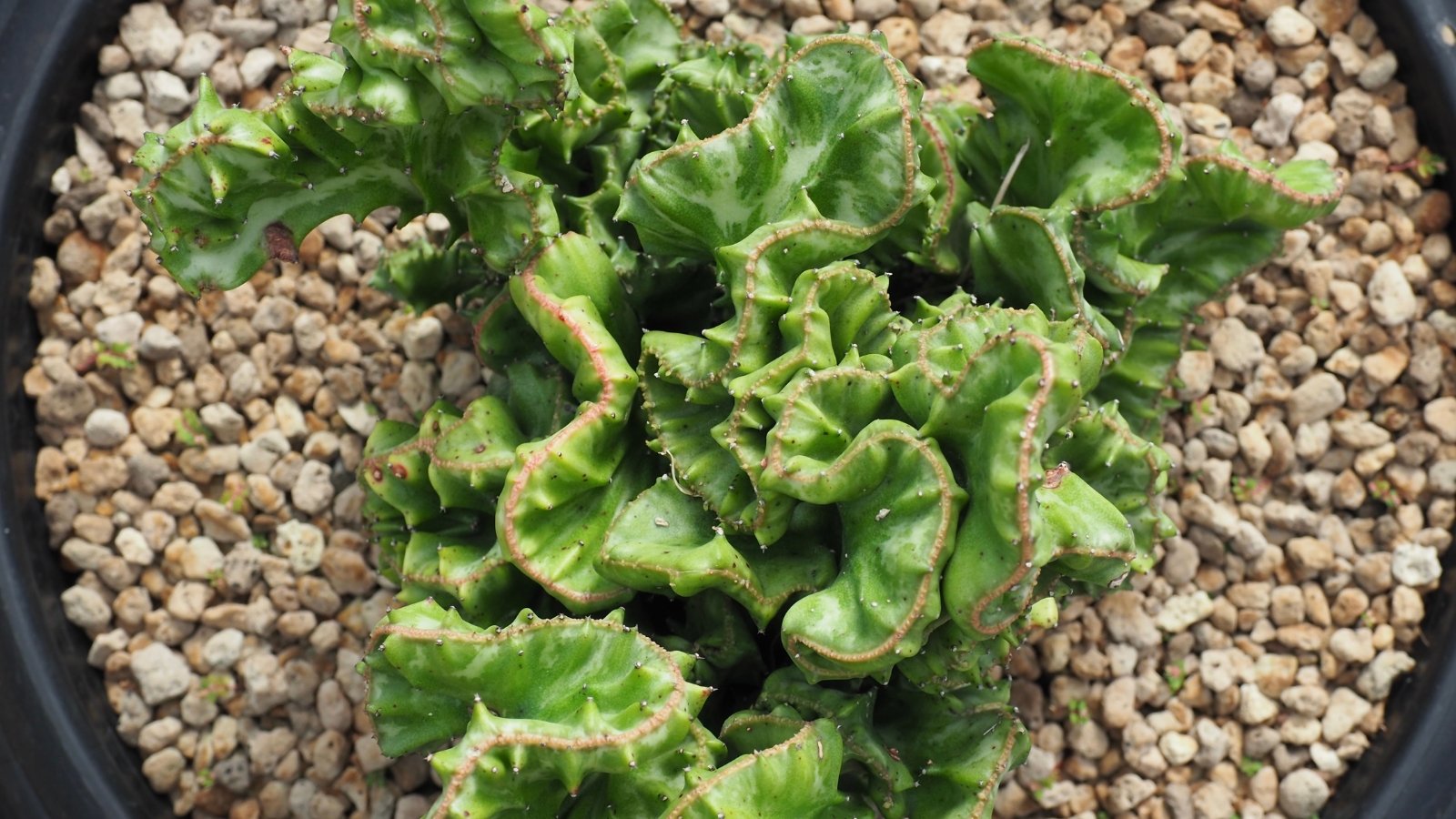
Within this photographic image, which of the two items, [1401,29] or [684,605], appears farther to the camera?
[1401,29]

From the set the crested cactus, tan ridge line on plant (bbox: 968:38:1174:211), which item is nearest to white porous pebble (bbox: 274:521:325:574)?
the crested cactus

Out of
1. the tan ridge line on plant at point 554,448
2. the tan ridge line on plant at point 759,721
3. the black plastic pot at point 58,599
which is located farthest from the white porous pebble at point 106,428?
the tan ridge line on plant at point 759,721

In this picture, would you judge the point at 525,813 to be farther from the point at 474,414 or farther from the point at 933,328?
the point at 933,328

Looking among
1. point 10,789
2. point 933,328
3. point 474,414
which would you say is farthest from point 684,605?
point 10,789

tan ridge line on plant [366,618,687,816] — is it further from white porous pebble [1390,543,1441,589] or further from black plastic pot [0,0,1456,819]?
white porous pebble [1390,543,1441,589]

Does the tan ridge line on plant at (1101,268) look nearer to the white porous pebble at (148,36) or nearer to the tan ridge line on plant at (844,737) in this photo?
the tan ridge line on plant at (844,737)

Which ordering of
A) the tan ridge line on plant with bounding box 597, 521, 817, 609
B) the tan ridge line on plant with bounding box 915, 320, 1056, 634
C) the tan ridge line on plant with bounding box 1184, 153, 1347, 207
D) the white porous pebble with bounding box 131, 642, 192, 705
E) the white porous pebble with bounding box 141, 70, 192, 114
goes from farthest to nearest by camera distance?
1. the white porous pebble with bounding box 141, 70, 192, 114
2. the white porous pebble with bounding box 131, 642, 192, 705
3. the tan ridge line on plant with bounding box 1184, 153, 1347, 207
4. the tan ridge line on plant with bounding box 597, 521, 817, 609
5. the tan ridge line on plant with bounding box 915, 320, 1056, 634
